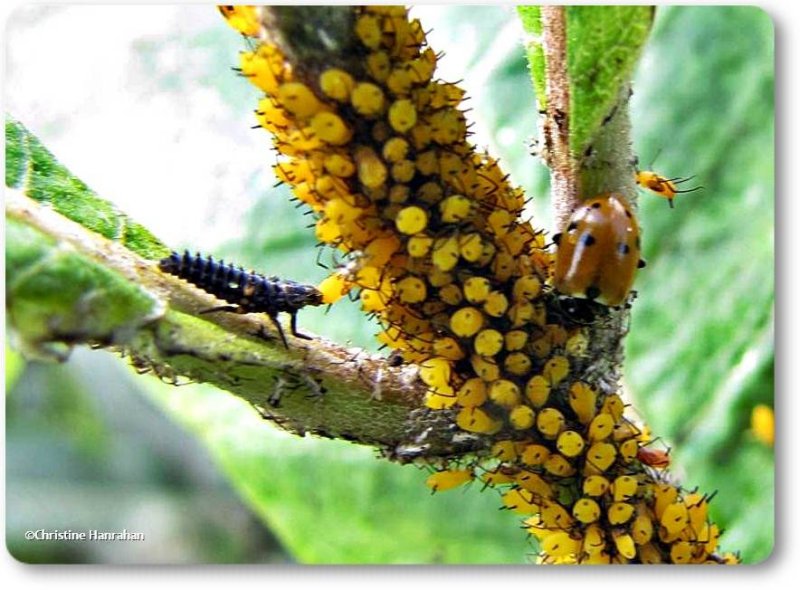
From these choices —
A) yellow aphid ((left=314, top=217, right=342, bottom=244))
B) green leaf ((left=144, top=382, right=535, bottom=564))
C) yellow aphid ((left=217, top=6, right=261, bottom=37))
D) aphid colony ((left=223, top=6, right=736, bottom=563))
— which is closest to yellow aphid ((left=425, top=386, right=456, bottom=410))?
aphid colony ((left=223, top=6, right=736, bottom=563))

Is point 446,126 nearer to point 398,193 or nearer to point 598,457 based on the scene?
point 398,193

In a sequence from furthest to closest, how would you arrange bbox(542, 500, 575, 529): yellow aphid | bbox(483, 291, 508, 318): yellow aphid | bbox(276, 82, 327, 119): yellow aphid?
bbox(542, 500, 575, 529): yellow aphid
bbox(483, 291, 508, 318): yellow aphid
bbox(276, 82, 327, 119): yellow aphid

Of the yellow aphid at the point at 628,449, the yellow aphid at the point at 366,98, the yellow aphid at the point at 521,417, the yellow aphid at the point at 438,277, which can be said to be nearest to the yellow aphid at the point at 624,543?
the yellow aphid at the point at 628,449

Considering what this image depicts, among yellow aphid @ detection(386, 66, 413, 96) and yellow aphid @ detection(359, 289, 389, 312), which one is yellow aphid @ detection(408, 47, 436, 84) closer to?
yellow aphid @ detection(386, 66, 413, 96)

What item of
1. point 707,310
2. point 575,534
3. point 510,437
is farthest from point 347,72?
point 707,310

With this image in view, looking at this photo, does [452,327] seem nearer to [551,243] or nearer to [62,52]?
[551,243]
